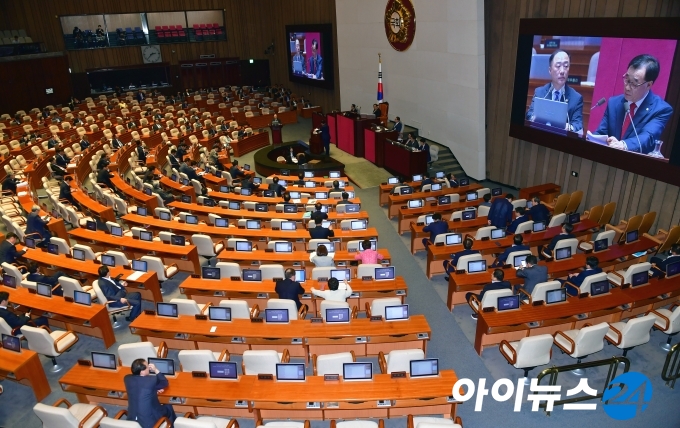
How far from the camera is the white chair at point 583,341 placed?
7089 mm

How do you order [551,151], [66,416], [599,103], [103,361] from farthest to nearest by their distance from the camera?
[551,151], [599,103], [103,361], [66,416]

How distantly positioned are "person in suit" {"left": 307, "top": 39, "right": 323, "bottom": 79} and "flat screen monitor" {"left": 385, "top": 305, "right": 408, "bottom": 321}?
833 inches

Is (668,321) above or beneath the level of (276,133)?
beneath

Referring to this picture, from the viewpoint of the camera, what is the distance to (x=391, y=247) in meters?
12.4

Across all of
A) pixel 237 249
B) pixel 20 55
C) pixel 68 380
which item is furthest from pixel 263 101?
pixel 68 380

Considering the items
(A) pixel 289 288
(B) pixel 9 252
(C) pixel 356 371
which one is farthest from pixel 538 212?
(B) pixel 9 252

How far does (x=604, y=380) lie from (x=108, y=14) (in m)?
33.6

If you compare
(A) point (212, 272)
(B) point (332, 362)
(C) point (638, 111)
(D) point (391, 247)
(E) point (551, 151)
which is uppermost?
(C) point (638, 111)

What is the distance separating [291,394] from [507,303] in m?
3.92

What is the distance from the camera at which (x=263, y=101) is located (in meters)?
29.7

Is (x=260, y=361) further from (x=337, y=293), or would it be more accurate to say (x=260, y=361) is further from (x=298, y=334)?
(x=337, y=293)

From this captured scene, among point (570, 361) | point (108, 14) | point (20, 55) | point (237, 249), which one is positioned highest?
point (108, 14)

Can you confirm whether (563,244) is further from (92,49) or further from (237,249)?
(92,49)

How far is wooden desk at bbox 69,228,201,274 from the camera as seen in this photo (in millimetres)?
10914
